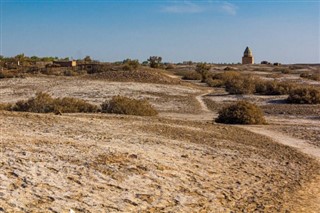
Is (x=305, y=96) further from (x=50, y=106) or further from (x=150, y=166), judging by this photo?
(x=150, y=166)

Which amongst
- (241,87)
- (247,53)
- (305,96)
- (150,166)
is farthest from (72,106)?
(247,53)

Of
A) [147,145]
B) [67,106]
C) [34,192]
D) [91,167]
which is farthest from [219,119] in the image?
[34,192]

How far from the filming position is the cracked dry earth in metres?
7.58

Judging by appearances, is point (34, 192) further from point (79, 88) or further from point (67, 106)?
point (79, 88)

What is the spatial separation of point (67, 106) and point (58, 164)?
13022mm

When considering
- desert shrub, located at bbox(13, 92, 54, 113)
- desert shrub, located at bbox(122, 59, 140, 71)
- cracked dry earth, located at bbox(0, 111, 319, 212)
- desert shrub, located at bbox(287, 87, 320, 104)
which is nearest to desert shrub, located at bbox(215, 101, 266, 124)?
cracked dry earth, located at bbox(0, 111, 319, 212)

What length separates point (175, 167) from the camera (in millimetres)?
10000

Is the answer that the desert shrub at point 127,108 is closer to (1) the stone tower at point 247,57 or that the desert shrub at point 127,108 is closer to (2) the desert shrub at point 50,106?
(2) the desert shrub at point 50,106

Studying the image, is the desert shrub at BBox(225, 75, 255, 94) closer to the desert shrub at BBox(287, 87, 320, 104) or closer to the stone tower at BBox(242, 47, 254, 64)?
the desert shrub at BBox(287, 87, 320, 104)

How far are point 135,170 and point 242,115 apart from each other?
1107cm

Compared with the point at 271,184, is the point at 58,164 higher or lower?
higher

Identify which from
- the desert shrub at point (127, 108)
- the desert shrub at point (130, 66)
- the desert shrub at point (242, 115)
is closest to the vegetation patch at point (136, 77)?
the desert shrub at point (130, 66)

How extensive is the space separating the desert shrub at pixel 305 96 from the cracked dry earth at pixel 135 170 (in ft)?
49.7

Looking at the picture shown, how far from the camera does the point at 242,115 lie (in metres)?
19.7
